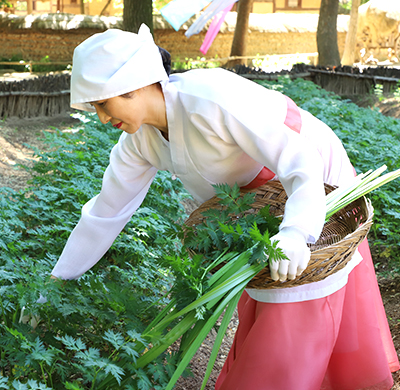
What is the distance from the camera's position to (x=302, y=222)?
1440mm

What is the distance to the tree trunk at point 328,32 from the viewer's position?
10.8 metres

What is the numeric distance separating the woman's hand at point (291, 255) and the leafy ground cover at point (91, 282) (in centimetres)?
41

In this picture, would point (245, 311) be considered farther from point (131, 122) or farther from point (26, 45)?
point (26, 45)

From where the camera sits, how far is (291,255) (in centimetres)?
139

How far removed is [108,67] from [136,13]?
7.08 meters

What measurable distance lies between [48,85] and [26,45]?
30.7 feet

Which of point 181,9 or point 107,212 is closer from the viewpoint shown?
point 107,212

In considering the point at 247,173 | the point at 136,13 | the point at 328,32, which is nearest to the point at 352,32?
the point at 328,32

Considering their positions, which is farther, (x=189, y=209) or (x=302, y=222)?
(x=189, y=209)

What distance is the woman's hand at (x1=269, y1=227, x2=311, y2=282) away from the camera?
1391 millimetres

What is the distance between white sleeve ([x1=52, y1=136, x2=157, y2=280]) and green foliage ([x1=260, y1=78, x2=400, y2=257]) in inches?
77.0

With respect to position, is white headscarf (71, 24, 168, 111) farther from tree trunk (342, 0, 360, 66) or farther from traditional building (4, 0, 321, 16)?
traditional building (4, 0, 321, 16)

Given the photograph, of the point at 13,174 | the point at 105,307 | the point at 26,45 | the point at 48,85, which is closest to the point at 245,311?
the point at 105,307

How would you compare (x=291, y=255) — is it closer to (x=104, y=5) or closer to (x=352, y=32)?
(x=352, y=32)
